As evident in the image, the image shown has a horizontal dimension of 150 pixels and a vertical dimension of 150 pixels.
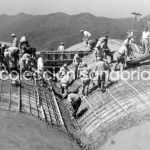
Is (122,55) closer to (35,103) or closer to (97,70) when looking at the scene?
(97,70)

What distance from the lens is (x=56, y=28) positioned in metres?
57.4

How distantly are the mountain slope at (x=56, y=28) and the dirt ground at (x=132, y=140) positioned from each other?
38.6m

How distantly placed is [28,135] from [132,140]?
368 centimetres

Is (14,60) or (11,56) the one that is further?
(14,60)

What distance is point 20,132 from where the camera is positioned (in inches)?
530

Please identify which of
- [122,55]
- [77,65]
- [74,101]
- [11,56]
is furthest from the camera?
[77,65]

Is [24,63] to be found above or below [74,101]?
above

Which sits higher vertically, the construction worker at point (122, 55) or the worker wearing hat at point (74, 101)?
the construction worker at point (122, 55)

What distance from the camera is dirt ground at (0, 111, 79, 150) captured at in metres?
12.6

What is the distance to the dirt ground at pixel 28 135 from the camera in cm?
1259

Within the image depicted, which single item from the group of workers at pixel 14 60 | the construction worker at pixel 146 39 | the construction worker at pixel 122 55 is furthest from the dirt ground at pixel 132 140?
the construction worker at pixel 146 39

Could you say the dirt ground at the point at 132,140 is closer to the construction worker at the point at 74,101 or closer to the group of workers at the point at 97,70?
the construction worker at the point at 74,101

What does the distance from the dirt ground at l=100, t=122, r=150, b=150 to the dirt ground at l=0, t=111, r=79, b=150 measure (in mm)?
1405

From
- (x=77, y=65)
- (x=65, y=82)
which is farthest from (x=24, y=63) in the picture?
(x=77, y=65)
